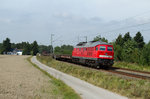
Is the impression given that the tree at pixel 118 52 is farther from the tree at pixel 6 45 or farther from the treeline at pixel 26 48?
the tree at pixel 6 45

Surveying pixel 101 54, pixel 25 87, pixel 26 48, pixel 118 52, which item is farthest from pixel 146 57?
pixel 26 48

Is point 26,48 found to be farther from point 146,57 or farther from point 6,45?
point 146,57

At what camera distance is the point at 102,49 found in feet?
75.6

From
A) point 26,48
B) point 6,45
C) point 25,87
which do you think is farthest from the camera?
point 6,45

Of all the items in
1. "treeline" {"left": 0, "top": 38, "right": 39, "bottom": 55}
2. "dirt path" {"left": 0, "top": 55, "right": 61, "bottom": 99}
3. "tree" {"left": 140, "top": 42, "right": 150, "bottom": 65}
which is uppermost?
"treeline" {"left": 0, "top": 38, "right": 39, "bottom": 55}

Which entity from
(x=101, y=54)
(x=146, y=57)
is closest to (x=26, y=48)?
(x=146, y=57)

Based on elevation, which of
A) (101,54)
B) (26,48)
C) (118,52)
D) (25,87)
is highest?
(26,48)

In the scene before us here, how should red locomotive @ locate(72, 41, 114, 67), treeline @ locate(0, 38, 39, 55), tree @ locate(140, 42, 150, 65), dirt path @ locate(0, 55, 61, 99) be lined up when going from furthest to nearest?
1. treeline @ locate(0, 38, 39, 55)
2. tree @ locate(140, 42, 150, 65)
3. red locomotive @ locate(72, 41, 114, 67)
4. dirt path @ locate(0, 55, 61, 99)

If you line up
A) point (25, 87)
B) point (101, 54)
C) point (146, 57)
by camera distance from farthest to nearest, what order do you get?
point (146, 57), point (101, 54), point (25, 87)

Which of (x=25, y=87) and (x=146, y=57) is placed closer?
(x=25, y=87)

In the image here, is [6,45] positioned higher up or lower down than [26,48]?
higher up

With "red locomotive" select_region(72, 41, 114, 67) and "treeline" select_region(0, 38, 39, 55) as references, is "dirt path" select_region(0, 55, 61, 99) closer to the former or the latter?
"red locomotive" select_region(72, 41, 114, 67)

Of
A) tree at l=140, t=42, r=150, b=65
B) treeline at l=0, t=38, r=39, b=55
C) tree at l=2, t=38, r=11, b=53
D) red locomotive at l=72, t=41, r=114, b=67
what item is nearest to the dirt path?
red locomotive at l=72, t=41, r=114, b=67

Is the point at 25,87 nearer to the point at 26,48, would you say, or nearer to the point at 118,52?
the point at 118,52
